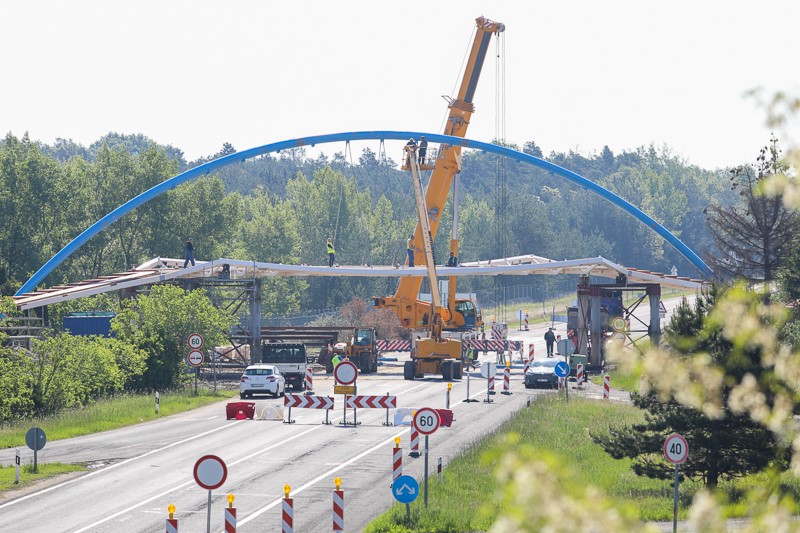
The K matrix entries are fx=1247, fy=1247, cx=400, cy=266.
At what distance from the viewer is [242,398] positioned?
4722 centimetres

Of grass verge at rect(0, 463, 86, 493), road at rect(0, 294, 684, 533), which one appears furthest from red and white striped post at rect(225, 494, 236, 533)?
grass verge at rect(0, 463, 86, 493)

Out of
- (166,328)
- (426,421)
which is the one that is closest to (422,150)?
(166,328)

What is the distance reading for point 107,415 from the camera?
40281 millimetres

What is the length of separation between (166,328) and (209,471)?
33.3 metres

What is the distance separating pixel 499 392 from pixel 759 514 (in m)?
45.7

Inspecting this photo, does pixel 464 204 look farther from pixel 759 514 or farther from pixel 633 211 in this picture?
pixel 759 514

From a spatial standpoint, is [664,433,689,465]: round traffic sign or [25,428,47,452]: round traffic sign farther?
[25,428,47,452]: round traffic sign

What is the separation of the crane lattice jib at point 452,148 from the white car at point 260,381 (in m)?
19.1

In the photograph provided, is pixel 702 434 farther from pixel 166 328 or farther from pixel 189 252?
pixel 189 252

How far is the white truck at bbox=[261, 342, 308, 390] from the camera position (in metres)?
50.0

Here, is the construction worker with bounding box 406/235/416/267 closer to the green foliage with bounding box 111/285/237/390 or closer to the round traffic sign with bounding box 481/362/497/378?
the green foliage with bounding box 111/285/237/390

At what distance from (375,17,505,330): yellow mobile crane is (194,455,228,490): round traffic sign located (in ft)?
150

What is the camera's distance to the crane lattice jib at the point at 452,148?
65375 mm

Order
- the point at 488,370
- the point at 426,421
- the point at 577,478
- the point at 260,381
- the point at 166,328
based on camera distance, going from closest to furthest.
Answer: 1. the point at 577,478
2. the point at 426,421
3. the point at 488,370
4. the point at 260,381
5. the point at 166,328
